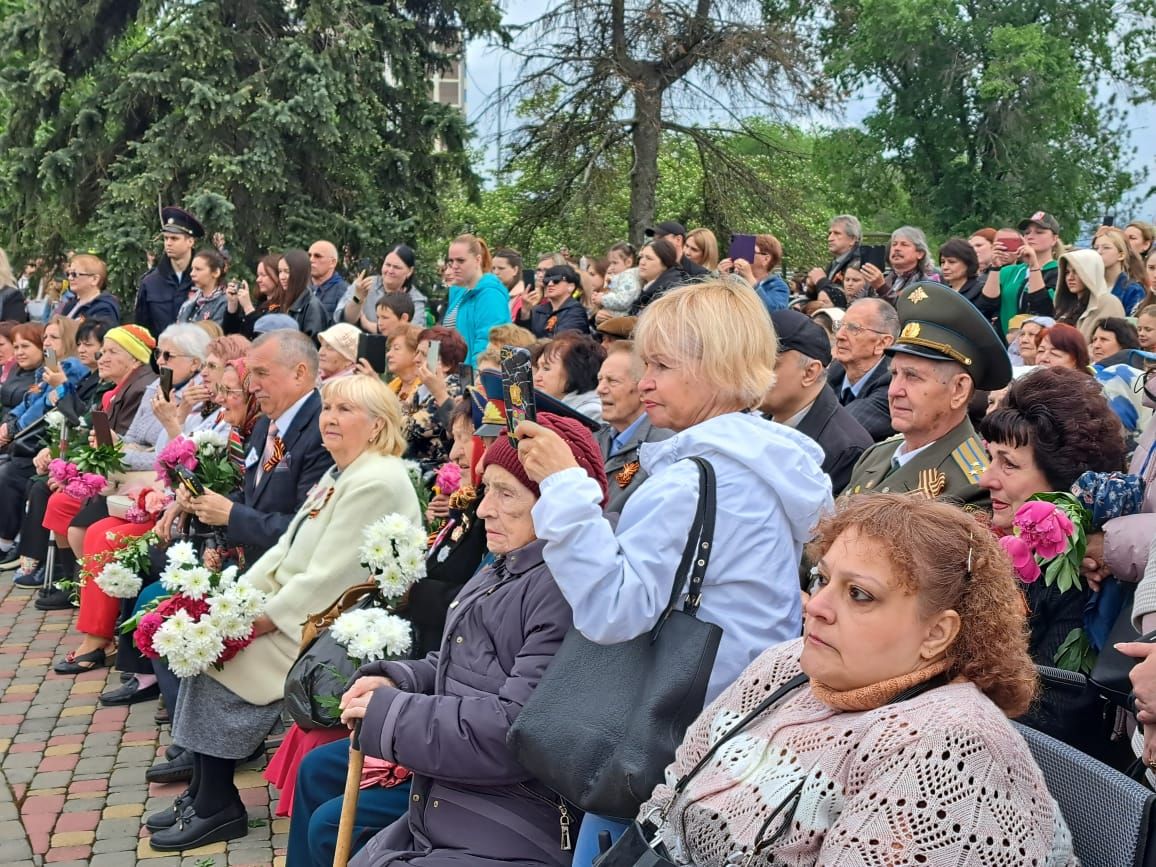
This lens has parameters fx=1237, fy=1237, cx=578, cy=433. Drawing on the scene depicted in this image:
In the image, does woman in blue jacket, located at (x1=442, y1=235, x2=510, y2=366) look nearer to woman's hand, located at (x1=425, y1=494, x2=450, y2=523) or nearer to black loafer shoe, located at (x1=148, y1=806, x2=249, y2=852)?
woman's hand, located at (x1=425, y1=494, x2=450, y2=523)

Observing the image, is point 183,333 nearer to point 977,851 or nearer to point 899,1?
point 977,851

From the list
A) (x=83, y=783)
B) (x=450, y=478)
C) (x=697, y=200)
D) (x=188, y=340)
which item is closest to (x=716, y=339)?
(x=450, y=478)

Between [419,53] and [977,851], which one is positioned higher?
[419,53]

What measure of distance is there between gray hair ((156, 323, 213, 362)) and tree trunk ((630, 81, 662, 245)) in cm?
1072

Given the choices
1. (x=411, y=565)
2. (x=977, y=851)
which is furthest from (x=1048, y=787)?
(x=411, y=565)

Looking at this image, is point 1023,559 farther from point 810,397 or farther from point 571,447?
point 810,397

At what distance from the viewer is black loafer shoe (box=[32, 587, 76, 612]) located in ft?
28.3

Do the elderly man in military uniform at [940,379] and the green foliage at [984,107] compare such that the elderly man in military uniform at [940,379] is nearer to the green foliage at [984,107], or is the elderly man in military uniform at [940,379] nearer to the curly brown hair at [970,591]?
the curly brown hair at [970,591]

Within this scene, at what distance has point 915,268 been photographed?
9148mm

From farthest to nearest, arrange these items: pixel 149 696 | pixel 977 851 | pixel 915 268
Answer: pixel 915 268, pixel 149 696, pixel 977 851

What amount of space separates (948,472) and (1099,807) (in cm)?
178

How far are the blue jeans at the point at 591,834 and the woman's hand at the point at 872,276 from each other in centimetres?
689

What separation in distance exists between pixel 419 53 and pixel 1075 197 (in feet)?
56.2

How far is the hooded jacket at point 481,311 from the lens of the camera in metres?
9.05
